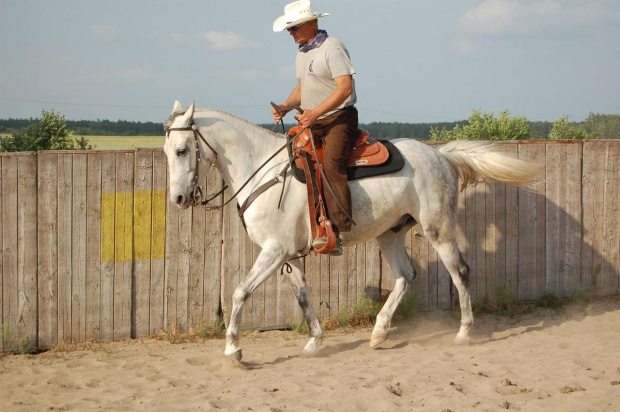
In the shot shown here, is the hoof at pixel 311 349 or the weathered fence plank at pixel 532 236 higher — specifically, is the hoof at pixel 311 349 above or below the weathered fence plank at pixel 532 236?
below

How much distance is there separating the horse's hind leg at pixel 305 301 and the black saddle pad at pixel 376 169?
40.7 inches

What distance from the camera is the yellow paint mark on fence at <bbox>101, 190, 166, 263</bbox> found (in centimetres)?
795

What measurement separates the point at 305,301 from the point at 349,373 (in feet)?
3.53

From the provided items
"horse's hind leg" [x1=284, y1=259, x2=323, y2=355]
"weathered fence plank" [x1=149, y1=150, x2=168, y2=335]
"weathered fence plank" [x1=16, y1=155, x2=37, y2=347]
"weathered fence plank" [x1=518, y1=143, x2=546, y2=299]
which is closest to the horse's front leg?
"horse's hind leg" [x1=284, y1=259, x2=323, y2=355]

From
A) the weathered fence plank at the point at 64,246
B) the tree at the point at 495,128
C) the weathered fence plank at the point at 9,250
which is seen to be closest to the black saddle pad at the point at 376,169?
the weathered fence plank at the point at 64,246

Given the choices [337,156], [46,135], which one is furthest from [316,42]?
[46,135]

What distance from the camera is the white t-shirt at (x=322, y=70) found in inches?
267

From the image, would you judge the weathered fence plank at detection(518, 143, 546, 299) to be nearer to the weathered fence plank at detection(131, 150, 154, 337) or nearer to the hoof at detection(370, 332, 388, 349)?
the hoof at detection(370, 332, 388, 349)

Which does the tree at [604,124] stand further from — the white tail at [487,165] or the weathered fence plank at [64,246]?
the weathered fence plank at [64,246]

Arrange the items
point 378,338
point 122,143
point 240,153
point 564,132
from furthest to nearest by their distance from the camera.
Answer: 1. point 122,143
2. point 564,132
3. point 378,338
4. point 240,153

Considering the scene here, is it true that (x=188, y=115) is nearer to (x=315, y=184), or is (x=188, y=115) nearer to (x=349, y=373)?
(x=315, y=184)

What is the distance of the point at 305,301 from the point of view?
7.27 meters

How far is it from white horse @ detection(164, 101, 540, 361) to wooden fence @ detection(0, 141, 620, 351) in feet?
3.99

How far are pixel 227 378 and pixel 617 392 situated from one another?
132 inches
